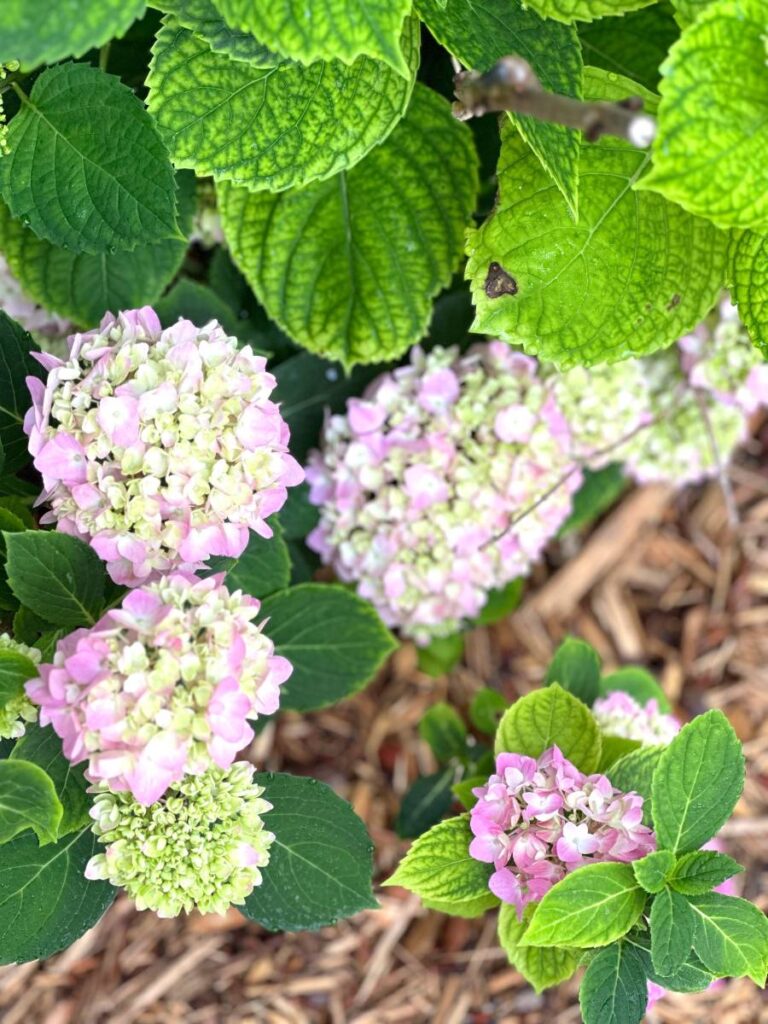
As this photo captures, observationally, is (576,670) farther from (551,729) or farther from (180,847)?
(180,847)

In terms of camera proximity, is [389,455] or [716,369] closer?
[389,455]

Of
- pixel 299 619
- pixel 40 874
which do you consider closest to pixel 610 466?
pixel 299 619

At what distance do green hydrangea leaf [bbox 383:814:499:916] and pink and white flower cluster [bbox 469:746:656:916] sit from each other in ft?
0.07

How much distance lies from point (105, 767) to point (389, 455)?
1.64 feet

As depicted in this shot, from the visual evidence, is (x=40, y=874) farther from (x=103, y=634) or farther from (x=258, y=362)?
(x=258, y=362)

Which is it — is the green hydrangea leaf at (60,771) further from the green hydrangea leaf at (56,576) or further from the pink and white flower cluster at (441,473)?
the pink and white flower cluster at (441,473)

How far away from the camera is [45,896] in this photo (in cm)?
82

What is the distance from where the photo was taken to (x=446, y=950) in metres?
1.37

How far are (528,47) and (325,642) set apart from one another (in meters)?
0.59

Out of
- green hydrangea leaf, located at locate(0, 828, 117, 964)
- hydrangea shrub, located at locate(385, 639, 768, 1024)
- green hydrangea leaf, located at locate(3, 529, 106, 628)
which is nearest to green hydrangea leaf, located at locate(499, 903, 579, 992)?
hydrangea shrub, located at locate(385, 639, 768, 1024)

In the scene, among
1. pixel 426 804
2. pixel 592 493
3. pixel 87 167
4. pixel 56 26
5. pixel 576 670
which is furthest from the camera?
pixel 592 493

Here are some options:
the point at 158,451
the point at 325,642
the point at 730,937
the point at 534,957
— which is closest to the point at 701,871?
the point at 730,937

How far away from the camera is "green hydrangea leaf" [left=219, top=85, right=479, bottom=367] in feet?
3.42

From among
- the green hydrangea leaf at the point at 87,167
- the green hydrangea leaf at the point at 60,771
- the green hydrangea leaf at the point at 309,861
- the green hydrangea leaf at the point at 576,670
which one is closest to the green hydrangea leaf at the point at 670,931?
the green hydrangea leaf at the point at 309,861
